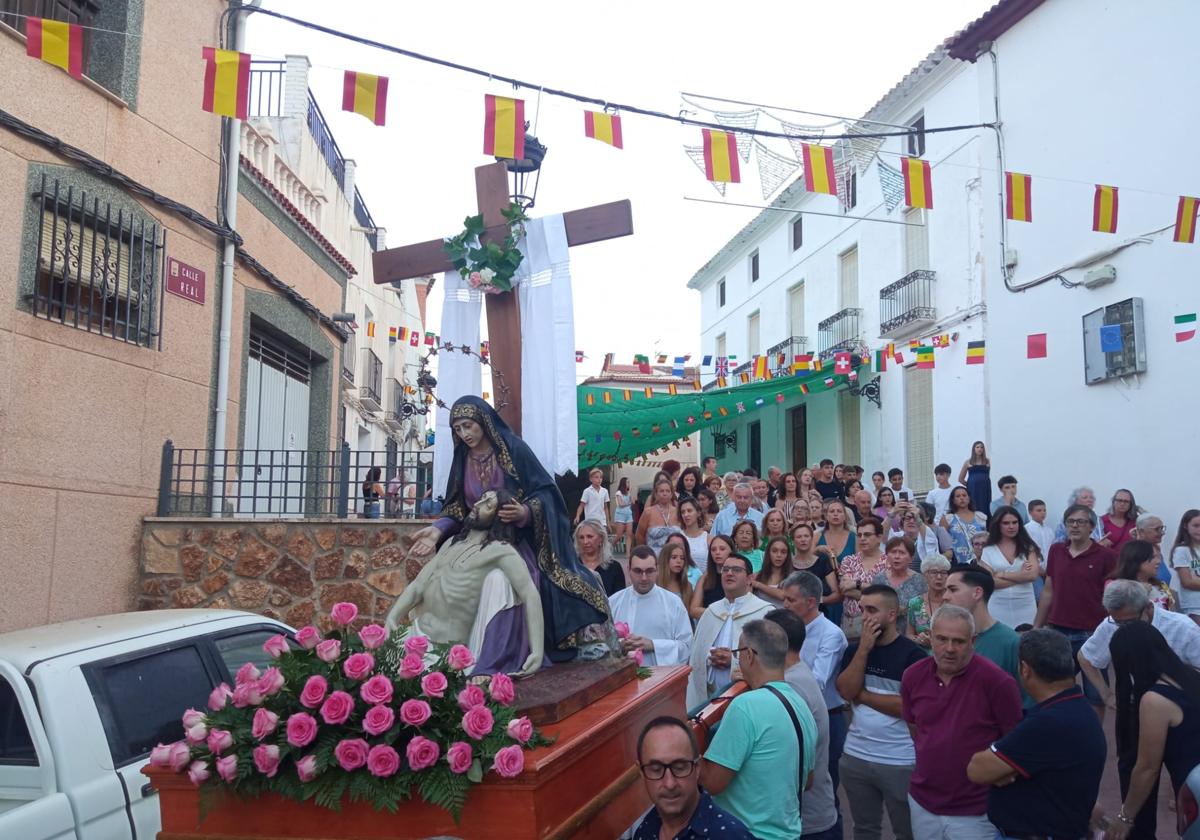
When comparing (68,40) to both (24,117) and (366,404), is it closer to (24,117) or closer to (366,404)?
(24,117)

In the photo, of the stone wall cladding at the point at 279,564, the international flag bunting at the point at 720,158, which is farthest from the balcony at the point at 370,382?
the international flag bunting at the point at 720,158

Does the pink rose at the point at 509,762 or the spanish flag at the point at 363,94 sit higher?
Result: the spanish flag at the point at 363,94

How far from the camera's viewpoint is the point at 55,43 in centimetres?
650

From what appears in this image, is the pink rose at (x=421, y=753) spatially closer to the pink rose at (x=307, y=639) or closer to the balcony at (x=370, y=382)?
the pink rose at (x=307, y=639)

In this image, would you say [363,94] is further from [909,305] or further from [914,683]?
[909,305]

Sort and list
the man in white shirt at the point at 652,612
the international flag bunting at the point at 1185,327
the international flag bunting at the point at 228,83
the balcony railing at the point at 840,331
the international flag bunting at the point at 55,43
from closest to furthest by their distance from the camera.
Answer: the man in white shirt at the point at 652,612 → the international flag bunting at the point at 55,43 → the international flag bunting at the point at 228,83 → the international flag bunting at the point at 1185,327 → the balcony railing at the point at 840,331

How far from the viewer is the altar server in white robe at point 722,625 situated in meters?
5.54

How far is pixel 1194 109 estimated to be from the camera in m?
11.3

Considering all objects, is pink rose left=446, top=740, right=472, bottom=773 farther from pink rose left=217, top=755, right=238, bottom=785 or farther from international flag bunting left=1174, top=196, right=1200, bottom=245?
international flag bunting left=1174, top=196, right=1200, bottom=245

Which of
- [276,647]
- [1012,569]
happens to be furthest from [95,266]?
[1012,569]

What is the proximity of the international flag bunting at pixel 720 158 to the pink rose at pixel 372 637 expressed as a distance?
20.6ft

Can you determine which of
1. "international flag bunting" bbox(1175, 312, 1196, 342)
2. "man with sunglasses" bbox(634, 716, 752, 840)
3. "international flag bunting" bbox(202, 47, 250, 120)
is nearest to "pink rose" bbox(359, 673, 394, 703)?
"man with sunglasses" bbox(634, 716, 752, 840)

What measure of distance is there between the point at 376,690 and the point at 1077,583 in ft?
19.0

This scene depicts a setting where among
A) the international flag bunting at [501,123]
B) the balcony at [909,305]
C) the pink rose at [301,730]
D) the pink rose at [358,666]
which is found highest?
the balcony at [909,305]
